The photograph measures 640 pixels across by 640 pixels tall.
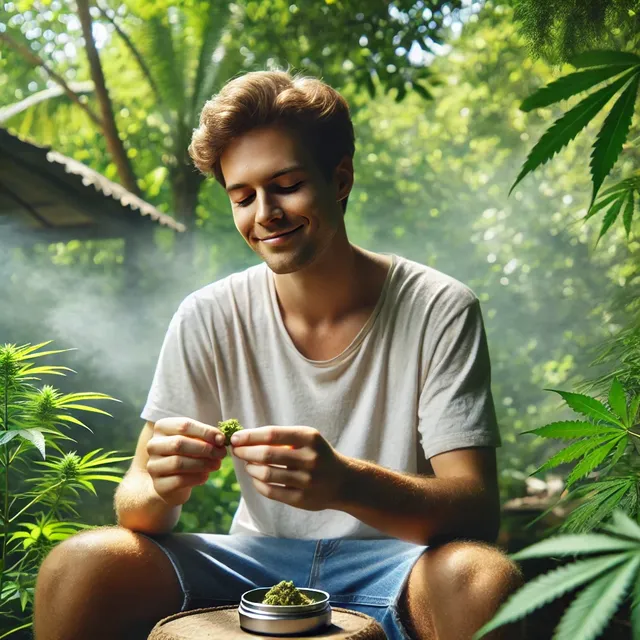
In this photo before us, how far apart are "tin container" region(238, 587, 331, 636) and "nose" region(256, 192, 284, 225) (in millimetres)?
1035

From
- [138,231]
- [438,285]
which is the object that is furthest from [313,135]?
[138,231]

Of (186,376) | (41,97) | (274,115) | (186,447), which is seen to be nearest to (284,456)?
(186,447)

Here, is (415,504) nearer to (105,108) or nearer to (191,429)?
(191,429)

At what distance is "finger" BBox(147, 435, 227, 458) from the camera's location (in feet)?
5.77

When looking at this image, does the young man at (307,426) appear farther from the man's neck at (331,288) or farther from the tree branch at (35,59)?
the tree branch at (35,59)

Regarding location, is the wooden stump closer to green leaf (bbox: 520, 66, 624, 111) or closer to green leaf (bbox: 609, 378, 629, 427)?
green leaf (bbox: 609, 378, 629, 427)

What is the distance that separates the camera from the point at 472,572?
5.55 feet

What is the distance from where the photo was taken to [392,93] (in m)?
9.92

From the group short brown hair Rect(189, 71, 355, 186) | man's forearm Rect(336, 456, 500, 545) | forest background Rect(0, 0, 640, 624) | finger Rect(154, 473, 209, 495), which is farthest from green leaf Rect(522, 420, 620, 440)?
forest background Rect(0, 0, 640, 624)

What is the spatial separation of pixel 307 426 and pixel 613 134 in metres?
1.26

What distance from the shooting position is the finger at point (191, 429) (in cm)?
177

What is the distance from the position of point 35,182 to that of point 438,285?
10.1 ft

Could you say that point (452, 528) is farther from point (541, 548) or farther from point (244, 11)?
point (244, 11)

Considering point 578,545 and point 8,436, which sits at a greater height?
point 578,545
